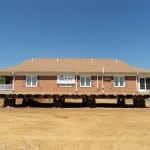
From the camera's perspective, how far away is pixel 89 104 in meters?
36.3

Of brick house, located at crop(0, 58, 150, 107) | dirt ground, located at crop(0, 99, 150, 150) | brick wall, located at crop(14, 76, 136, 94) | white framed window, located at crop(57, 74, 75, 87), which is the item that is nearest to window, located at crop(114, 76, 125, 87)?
brick house, located at crop(0, 58, 150, 107)

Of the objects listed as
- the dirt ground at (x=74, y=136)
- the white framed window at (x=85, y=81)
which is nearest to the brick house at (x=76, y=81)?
the white framed window at (x=85, y=81)

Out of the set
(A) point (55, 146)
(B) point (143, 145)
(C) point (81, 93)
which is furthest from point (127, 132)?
(C) point (81, 93)

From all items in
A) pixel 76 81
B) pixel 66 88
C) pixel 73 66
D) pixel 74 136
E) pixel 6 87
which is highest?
pixel 73 66

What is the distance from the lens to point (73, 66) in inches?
1522

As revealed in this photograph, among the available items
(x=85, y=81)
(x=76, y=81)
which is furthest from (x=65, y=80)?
(x=85, y=81)

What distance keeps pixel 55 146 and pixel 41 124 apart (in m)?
7.23

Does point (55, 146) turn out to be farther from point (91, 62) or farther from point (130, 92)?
point (91, 62)

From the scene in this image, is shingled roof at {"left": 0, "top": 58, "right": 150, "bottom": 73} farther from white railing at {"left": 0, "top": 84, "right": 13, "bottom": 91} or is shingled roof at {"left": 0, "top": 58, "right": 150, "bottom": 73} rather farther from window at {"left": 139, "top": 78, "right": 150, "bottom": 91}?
white railing at {"left": 0, "top": 84, "right": 13, "bottom": 91}

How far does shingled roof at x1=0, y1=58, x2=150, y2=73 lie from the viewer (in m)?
36.5

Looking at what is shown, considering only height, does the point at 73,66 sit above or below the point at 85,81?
above

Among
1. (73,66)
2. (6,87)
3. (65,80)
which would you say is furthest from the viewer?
(73,66)

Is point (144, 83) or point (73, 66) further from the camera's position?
point (73, 66)

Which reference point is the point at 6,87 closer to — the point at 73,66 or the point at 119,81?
the point at 73,66
